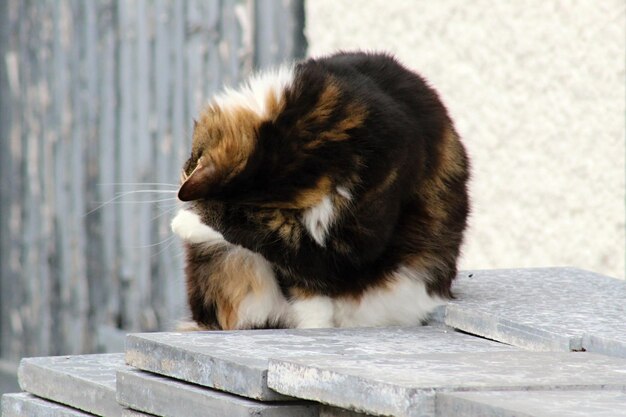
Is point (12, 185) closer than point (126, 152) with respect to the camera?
No

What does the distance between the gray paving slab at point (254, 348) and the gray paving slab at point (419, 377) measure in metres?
0.08

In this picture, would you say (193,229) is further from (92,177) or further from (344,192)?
(92,177)

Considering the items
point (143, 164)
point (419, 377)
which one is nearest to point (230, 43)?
point (143, 164)

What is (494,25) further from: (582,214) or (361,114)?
(361,114)

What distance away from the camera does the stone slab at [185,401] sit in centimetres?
200

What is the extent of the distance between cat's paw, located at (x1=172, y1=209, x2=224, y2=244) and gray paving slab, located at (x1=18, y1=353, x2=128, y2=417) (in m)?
0.31

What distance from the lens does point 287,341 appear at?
2379mm

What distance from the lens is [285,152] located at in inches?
99.0

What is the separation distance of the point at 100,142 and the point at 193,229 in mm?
3195

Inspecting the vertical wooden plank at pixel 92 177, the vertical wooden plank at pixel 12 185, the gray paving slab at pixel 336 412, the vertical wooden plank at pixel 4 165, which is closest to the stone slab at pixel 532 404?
the gray paving slab at pixel 336 412

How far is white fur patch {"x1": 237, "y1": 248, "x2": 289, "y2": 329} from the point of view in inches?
105

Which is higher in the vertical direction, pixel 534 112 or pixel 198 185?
pixel 534 112

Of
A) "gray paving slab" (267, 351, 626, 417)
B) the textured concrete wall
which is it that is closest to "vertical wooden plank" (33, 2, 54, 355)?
the textured concrete wall

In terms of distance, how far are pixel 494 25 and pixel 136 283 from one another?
7.36 feet
